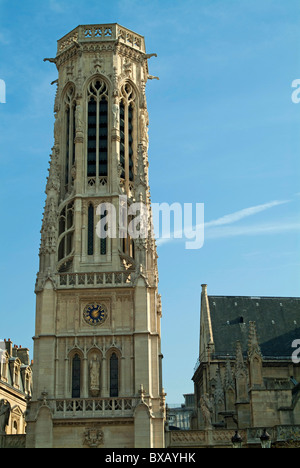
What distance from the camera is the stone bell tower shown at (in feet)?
152

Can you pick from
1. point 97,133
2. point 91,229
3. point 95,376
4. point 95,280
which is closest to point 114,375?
point 95,376

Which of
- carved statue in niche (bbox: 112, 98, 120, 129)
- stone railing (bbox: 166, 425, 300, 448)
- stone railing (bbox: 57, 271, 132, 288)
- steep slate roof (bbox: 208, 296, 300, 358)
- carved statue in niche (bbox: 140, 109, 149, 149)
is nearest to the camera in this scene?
stone railing (bbox: 166, 425, 300, 448)

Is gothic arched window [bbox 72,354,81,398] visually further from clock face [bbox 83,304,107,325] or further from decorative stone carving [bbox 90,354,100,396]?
clock face [bbox 83,304,107,325]

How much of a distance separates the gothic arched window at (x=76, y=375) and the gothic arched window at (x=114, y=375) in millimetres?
1973

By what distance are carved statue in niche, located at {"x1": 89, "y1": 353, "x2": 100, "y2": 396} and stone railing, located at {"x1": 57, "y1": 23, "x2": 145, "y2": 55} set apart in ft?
76.4

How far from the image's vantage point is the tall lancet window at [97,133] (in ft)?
177

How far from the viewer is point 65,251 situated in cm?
5231

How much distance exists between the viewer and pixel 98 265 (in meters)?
50.9

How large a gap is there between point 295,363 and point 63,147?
79.9 ft

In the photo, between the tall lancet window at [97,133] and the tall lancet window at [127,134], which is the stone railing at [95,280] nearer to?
the tall lancet window at [97,133]

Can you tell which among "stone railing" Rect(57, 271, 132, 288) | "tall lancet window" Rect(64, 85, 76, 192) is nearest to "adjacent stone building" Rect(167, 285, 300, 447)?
"stone railing" Rect(57, 271, 132, 288)

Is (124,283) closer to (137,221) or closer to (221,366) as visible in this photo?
(137,221)

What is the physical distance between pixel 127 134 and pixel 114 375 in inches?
700
